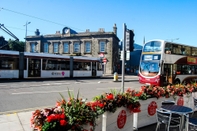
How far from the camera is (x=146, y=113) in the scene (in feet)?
16.5

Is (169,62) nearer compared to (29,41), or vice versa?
(169,62)

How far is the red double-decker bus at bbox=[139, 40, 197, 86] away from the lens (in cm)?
1378

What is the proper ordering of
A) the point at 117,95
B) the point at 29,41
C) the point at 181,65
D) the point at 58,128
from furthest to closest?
the point at 29,41 → the point at 181,65 → the point at 117,95 → the point at 58,128

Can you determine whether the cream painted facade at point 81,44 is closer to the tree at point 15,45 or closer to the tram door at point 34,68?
the tree at point 15,45

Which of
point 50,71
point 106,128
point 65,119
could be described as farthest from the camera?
point 50,71

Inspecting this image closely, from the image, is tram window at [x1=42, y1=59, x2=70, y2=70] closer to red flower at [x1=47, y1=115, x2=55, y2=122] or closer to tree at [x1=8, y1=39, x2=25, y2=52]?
red flower at [x1=47, y1=115, x2=55, y2=122]

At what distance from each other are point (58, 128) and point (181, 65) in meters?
15.6

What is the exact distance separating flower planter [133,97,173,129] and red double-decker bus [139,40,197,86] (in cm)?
900

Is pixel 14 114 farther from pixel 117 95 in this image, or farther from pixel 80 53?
pixel 80 53

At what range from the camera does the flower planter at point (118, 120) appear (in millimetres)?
3633

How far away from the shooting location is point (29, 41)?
45438mm

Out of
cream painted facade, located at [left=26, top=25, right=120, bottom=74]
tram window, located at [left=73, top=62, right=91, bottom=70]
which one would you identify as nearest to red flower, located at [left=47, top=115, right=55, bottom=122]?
tram window, located at [left=73, top=62, right=91, bottom=70]

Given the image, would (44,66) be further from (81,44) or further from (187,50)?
(81,44)

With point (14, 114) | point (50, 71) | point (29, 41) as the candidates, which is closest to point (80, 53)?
point (29, 41)
